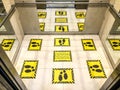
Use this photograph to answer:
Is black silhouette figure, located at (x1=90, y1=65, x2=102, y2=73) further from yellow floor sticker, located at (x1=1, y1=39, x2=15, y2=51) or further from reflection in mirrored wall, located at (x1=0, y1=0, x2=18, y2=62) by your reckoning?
yellow floor sticker, located at (x1=1, y1=39, x2=15, y2=51)

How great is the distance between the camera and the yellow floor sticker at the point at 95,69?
302 cm

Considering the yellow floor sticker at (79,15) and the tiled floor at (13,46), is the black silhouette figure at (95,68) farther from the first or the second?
the yellow floor sticker at (79,15)

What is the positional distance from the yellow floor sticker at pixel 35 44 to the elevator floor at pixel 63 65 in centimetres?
7

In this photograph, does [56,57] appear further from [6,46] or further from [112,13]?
[112,13]

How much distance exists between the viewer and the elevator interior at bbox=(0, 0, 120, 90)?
296 centimetres

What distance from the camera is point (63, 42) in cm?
387

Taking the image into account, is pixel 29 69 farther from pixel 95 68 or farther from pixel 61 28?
pixel 61 28

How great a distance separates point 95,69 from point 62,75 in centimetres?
69

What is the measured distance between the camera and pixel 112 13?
3.20m

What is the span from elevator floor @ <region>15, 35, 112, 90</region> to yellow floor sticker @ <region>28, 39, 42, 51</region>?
0.07 metres

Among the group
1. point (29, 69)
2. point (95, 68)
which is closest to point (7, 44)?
point (29, 69)

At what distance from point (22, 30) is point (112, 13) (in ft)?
7.18

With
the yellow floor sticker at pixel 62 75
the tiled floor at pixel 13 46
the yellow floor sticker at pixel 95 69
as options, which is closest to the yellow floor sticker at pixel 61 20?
the tiled floor at pixel 13 46

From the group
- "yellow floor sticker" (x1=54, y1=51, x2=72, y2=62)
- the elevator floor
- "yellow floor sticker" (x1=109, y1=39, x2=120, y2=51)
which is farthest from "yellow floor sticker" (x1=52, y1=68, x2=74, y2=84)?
"yellow floor sticker" (x1=109, y1=39, x2=120, y2=51)
